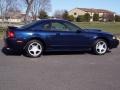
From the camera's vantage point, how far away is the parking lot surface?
6.94 m

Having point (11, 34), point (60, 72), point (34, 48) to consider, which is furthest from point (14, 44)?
point (60, 72)

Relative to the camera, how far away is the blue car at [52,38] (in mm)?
11102

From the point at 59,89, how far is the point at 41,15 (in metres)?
70.4

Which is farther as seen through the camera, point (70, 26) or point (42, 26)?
point (70, 26)

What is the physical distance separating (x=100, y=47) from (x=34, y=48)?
8.83 feet

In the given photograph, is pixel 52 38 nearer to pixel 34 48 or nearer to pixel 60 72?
pixel 34 48

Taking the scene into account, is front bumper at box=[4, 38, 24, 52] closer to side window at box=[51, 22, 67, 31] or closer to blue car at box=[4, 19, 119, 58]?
blue car at box=[4, 19, 119, 58]

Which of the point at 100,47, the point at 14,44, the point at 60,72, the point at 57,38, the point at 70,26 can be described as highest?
the point at 70,26

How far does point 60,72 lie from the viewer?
848 centimetres

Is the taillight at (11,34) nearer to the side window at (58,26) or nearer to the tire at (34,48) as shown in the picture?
the tire at (34,48)

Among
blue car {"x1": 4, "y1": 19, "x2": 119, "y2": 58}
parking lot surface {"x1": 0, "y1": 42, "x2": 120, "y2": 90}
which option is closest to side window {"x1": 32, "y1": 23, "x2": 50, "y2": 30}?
blue car {"x1": 4, "y1": 19, "x2": 119, "y2": 58}

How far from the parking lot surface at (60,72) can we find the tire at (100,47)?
39 centimetres

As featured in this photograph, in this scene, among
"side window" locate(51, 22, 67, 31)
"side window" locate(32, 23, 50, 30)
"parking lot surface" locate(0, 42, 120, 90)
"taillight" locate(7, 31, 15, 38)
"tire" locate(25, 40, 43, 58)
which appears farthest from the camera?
"side window" locate(51, 22, 67, 31)

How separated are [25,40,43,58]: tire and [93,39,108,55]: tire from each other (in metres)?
2.23
